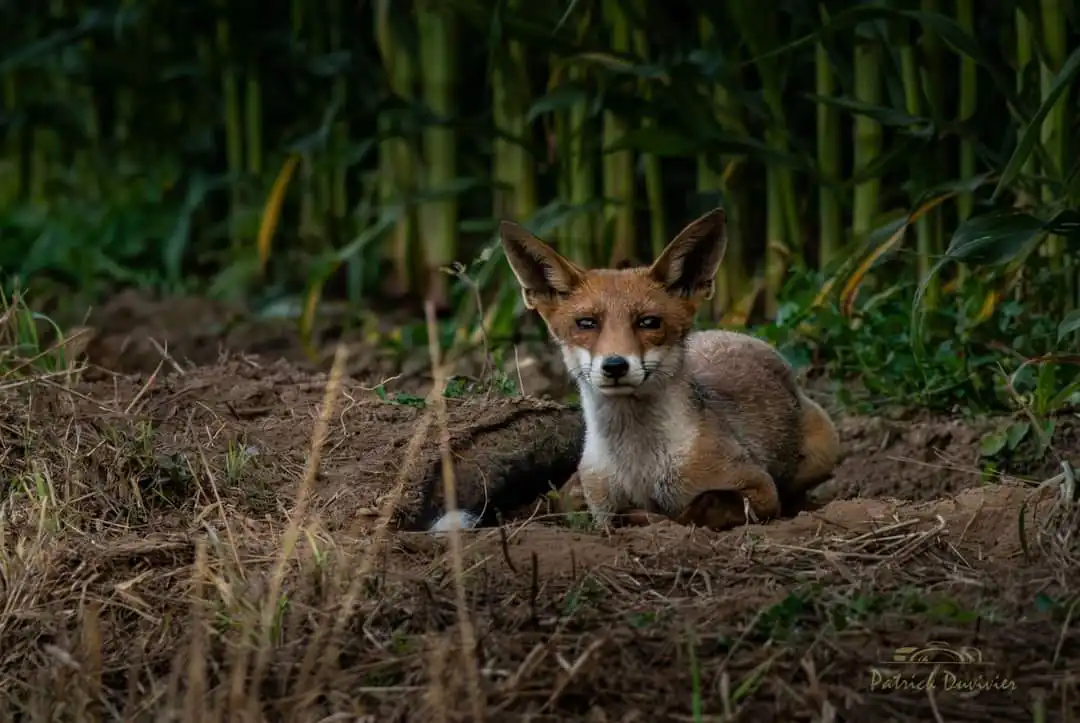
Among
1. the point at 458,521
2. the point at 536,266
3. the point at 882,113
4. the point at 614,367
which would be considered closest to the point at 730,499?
the point at 614,367

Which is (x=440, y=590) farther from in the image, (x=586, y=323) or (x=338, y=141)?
(x=338, y=141)

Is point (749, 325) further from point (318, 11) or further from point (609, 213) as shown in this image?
point (318, 11)

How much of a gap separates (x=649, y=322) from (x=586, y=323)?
0.65ft

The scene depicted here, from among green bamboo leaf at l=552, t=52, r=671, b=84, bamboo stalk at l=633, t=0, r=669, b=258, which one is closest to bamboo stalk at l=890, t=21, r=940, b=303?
green bamboo leaf at l=552, t=52, r=671, b=84

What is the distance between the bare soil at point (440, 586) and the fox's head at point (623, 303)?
52 centimetres

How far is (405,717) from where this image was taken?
3328mm

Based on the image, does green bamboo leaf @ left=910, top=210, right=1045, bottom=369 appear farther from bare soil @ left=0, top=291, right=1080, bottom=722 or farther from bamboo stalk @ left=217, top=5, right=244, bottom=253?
bamboo stalk @ left=217, top=5, right=244, bottom=253

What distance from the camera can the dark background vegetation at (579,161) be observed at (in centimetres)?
640

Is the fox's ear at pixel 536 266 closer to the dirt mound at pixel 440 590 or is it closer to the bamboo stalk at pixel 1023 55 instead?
the dirt mound at pixel 440 590

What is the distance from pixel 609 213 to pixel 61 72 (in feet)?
16.5

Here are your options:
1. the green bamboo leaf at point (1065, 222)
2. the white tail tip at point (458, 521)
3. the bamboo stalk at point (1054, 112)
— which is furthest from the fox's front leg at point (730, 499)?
the bamboo stalk at point (1054, 112)

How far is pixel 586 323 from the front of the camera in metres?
4.99

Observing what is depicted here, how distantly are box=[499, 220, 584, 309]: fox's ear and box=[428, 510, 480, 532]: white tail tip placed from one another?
0.73m

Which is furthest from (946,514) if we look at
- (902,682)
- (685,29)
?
(685,29)
